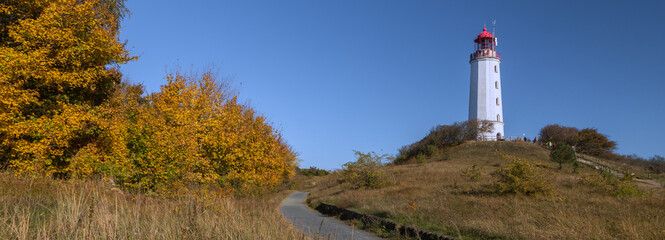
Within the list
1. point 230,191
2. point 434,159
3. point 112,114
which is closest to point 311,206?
point 230,191

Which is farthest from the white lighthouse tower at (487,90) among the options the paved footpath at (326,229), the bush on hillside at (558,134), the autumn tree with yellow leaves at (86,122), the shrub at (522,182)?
the autumn tree with yellow leaves at (86,122)

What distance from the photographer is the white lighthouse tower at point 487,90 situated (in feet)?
166

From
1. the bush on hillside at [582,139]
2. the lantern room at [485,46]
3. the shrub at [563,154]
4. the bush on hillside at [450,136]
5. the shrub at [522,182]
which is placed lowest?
the shrub at [522,182]

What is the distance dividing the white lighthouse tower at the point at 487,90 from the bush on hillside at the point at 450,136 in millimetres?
1039

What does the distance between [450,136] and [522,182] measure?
35627mm

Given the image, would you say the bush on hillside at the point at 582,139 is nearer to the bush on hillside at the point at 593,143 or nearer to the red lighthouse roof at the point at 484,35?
the bush on hillside at the point at 593,143

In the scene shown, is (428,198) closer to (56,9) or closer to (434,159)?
(56,9)

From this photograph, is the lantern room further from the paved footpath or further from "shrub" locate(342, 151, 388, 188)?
the paved footpath

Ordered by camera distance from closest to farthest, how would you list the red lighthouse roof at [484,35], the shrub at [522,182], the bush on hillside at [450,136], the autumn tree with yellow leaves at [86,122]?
1. the autumn tree with yellow leaves at [86,122]
2. the shrub at [522,182]
3. the bush on hillside at [450,136]
4. the red lighthouse roof at [484,35]

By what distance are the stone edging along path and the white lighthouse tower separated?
118 feet

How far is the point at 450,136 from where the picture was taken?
4994 cm

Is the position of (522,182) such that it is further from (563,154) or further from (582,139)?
(582,139)

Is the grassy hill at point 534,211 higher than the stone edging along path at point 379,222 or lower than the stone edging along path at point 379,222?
higher

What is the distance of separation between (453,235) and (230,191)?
6.96 metres
